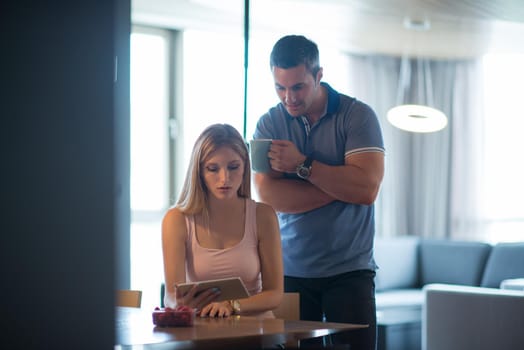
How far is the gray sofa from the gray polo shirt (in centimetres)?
308

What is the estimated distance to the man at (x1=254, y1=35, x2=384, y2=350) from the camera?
227 centimetres

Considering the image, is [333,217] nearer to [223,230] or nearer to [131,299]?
[223,230]

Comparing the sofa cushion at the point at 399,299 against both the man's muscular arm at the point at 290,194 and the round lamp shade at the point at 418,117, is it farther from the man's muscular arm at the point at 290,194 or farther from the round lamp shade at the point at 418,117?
the man's muscular arm at the point at 290,194

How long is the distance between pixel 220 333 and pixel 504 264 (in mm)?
4767

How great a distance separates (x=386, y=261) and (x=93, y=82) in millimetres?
5818

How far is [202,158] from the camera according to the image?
2.46 metres

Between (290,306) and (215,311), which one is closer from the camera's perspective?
(215,311)

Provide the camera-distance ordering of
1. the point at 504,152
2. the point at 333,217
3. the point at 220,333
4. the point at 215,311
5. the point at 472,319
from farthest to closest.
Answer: the point at 504,152 → the point at 472,319 → the point at 333,217 → the point at 215,311 → the point at 220,333

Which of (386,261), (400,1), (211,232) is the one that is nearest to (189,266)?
(211,232)

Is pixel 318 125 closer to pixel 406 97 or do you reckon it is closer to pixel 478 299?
pixel 478 299

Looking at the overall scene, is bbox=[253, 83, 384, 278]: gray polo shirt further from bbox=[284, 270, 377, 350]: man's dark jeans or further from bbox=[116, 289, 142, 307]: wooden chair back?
bbox=[116, 289, 142, 307]: wooden chair back

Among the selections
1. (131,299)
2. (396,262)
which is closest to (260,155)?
(131,299)

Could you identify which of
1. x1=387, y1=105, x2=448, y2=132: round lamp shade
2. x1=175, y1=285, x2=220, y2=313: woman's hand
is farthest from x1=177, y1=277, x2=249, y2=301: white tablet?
x1=387, y1=105, x2=448, y2=132: round lamp shade

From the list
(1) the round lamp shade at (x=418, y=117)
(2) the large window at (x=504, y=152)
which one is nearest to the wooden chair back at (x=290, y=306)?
(1) the round lamp shade at (x=418, y=117)
